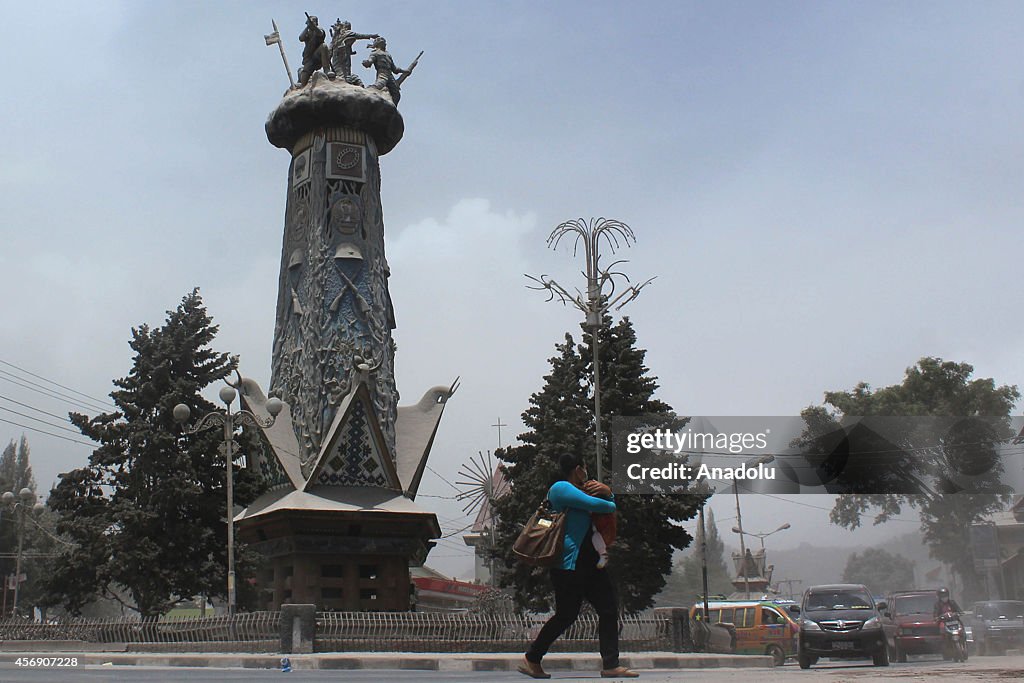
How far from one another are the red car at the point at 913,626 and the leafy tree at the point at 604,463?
8.19m

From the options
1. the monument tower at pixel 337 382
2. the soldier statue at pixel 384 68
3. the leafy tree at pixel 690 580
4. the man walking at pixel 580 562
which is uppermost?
the soldier statue at pixel 384 68

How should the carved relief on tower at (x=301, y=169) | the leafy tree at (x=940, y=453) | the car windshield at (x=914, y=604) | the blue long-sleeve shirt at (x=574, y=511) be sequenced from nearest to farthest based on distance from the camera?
the blue long-sleeve shirt at (x=574, y=511) → the car windshield at (x=914, y=604) → the carved relief on tower at (x=301, y=169) → the leafy tree at (x=940, y=453)

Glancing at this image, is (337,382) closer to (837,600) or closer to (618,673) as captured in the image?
(837,600)

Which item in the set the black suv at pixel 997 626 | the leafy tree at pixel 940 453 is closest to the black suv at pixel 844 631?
the black suv at pixel 997 626

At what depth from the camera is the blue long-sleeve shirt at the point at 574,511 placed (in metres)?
8.00

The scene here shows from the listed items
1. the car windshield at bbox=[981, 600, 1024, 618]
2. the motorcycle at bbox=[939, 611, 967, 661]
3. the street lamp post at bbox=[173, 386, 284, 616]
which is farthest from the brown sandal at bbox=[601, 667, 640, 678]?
the car windshield at bbox=[981, 600, 1024, 618]

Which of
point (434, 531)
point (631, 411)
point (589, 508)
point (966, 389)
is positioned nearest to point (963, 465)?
point (966, 389)

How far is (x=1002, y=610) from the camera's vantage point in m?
28.1

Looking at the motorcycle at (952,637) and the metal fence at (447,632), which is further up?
the metal fence at (447,632)

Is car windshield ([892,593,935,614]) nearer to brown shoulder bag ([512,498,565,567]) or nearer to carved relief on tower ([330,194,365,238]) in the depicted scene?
carved relief on tower ([330,194,365,238])

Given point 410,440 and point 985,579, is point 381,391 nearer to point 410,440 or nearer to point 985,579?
point 410,440

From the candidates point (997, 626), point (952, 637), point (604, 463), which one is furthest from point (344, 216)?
point (997, 626)

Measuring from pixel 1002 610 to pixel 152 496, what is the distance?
2372 cm

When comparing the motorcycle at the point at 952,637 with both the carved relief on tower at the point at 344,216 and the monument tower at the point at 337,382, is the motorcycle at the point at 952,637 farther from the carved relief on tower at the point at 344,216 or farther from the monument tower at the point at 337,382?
the carved relief on tower at the point at 344,216
